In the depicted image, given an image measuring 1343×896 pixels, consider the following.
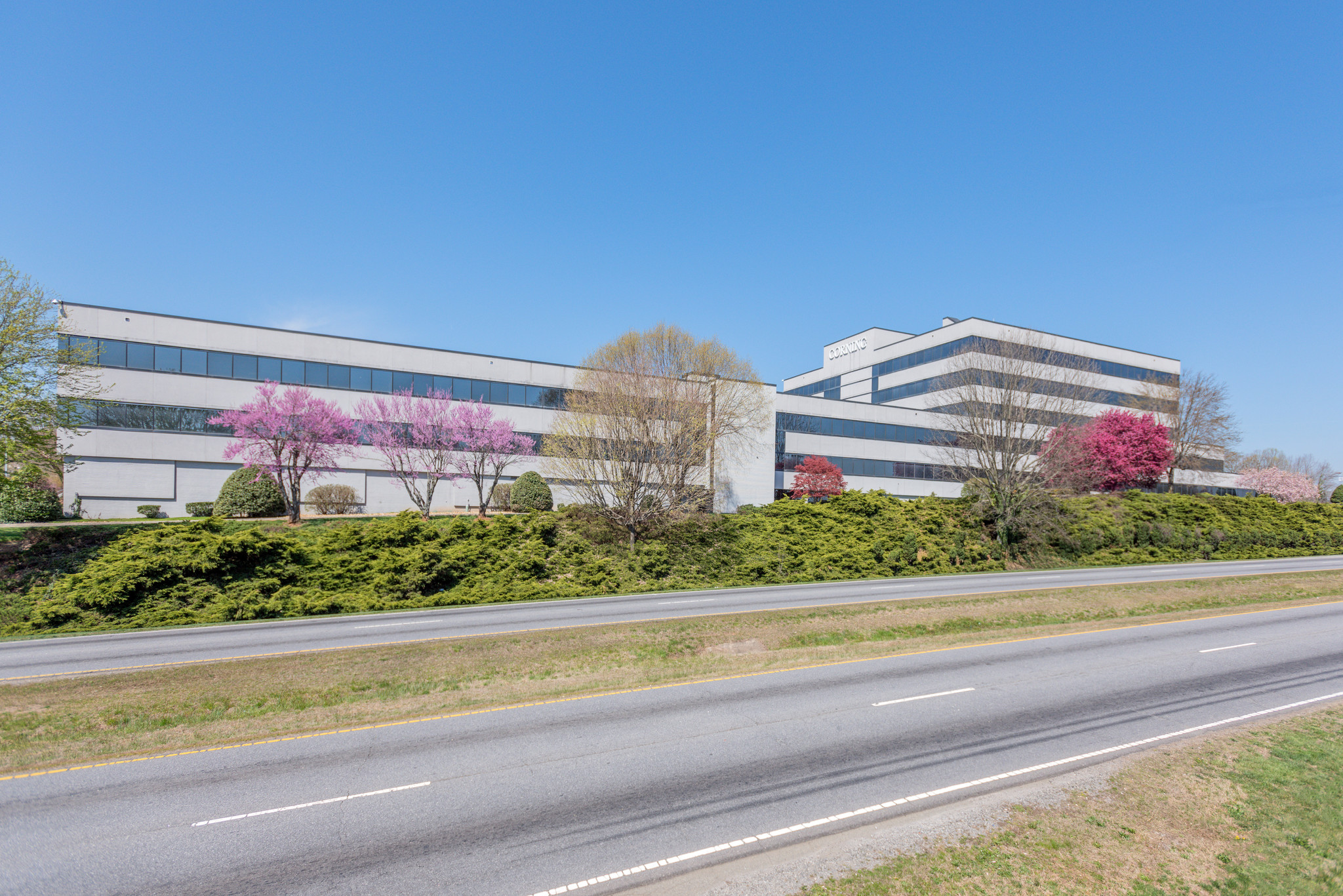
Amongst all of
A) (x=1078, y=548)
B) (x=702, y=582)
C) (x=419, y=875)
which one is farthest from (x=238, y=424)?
(x=1078, y=548)

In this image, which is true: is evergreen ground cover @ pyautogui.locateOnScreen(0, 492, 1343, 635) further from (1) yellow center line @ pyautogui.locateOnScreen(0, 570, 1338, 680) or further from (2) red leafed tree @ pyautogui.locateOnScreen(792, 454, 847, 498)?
(2) red leafed tree @ pyautogui.locateOnScreen(792, 454, 847, 498)

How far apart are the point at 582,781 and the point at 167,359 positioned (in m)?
42.8

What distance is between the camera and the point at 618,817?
21.4ft

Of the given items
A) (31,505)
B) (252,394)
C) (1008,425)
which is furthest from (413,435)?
(1008,425)

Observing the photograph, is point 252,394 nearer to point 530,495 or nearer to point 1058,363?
point 530,495

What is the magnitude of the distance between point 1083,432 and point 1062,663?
33946mm

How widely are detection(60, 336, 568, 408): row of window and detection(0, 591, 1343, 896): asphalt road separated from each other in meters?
36.9

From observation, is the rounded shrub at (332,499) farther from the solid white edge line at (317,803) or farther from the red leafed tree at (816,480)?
the solid white edge line at (317,803)

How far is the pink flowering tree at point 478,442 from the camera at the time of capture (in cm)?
3922

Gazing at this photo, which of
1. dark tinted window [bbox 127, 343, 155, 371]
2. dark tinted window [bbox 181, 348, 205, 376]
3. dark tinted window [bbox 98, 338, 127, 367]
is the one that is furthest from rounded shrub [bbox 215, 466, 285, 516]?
dark tinted window [bbox 98, 338, 127, 367]

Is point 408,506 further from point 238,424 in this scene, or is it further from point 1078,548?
point 1078,548

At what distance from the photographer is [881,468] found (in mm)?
60062

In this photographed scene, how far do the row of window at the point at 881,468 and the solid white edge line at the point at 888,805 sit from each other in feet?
147

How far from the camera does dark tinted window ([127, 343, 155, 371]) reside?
36.4m
